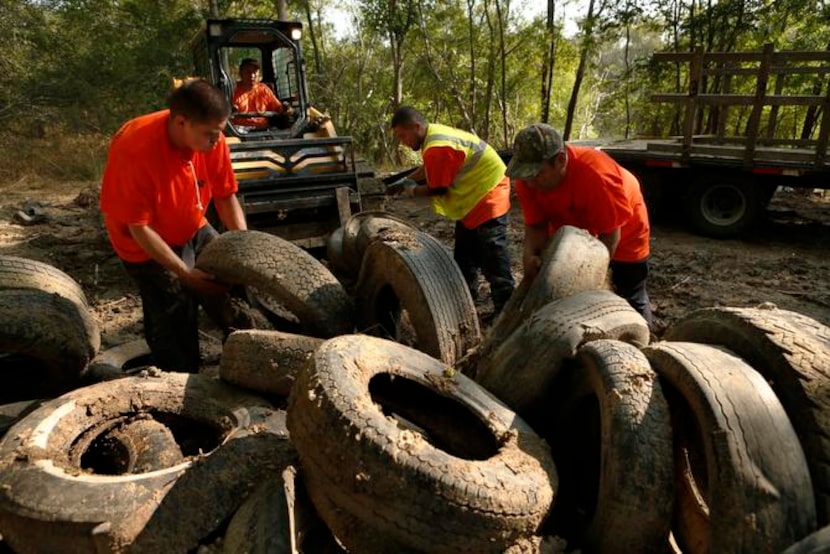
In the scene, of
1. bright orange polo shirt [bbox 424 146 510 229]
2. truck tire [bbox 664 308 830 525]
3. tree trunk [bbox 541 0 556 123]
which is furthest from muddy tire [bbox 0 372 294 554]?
tree trunk [bbox 541 0 556 123]

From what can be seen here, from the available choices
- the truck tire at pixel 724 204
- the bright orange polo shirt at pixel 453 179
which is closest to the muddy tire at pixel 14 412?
the bright orange polo shirt at pixel 453 179

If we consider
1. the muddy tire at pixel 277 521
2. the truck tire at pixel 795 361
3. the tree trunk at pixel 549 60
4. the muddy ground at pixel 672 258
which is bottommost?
the muddy ground at pixel 672 258

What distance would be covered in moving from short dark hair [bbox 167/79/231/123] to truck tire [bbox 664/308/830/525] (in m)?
2.58

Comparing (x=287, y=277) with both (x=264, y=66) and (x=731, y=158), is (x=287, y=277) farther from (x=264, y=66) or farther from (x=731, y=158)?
(x=731, y=158)

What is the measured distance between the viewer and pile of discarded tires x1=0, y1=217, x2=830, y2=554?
1.81 metres

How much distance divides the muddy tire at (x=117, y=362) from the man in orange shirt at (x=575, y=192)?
268cm

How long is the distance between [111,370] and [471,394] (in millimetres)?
Answer: 2434

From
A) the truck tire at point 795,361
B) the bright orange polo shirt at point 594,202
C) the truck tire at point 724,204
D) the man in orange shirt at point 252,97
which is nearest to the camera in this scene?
the truck tire at point 795,361

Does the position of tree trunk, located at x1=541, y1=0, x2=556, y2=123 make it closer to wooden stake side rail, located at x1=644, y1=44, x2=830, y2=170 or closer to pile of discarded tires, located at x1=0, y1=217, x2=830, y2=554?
wooden stake side rail, located at x1=644, y1=44, x2=830, y2=170

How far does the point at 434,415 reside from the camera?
2553 mm

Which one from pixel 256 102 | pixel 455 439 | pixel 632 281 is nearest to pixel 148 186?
pixel 455 439

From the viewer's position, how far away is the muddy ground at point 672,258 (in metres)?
5.55

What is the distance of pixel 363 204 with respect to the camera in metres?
7.04

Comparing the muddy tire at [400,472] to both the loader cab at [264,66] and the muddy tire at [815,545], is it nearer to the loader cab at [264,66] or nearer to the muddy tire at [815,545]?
the muddy tire at [815,545]
